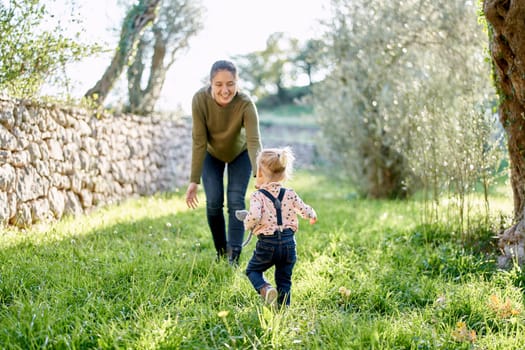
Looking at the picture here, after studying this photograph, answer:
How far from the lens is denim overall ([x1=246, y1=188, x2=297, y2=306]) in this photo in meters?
2.97

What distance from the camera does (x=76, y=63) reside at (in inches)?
223

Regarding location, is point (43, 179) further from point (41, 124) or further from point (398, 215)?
point (398, 215)

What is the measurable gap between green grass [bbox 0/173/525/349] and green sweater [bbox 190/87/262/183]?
0.86 metres

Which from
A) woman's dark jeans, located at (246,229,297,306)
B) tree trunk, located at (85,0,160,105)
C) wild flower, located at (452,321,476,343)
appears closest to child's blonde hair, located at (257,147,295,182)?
woman's dark jeans, located at (246,229,297,306)

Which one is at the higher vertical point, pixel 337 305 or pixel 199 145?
pixel 199 145

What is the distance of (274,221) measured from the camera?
2.99 meters

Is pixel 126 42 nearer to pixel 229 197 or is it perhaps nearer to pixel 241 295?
pixel 229 197

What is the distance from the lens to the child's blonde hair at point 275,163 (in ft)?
9.95

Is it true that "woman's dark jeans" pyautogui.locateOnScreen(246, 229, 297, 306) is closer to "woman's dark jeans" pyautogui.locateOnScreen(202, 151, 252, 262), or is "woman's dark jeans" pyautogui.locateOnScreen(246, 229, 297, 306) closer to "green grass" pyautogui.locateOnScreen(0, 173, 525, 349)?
"green grass" pyautogui.locateOnScreen(0, 173, 525, 349)

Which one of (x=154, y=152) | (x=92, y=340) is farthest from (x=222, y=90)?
(x=154, y=152)

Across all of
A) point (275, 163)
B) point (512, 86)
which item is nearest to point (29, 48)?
point (275, 163)

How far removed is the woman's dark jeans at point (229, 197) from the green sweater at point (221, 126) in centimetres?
13

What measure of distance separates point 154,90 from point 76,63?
3.89 meters

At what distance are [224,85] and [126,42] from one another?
4223 millimetres
